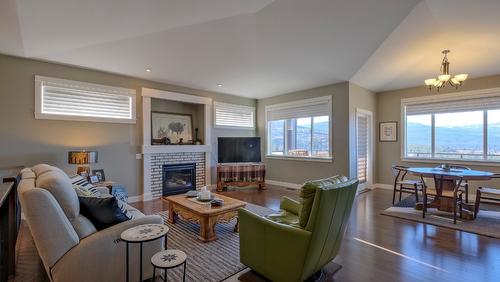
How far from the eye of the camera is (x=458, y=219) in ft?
13.2

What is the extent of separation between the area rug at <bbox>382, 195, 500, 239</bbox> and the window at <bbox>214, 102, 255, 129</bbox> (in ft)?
14.1

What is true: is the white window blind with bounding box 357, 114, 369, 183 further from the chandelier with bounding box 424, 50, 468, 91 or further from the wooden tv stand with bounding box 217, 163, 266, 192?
the wooden tv stand with bounding box 217, 163, 266, 192

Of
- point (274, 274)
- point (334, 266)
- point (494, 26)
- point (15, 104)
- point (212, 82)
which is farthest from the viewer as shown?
point (212, 82)

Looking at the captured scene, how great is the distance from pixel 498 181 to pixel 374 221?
330 centimetres

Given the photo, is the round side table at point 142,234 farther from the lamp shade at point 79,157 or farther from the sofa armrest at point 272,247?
the lamp shade at point 79,157

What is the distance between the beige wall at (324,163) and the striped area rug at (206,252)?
3.01 m

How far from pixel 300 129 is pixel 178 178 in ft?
11.3

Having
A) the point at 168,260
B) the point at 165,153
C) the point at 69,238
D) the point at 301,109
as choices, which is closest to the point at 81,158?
the point at 165,153

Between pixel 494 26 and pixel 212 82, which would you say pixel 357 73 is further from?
pixel 212 82

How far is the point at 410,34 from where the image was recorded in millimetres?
4086

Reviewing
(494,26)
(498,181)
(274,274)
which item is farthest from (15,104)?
(498,181)

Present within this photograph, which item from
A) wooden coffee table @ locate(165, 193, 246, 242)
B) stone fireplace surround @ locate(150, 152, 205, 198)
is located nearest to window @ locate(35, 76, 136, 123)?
stone fireplace surround @ locate(150, 152, 205, 198)

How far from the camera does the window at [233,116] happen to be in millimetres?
6703

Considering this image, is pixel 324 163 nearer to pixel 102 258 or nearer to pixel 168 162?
pixel 168 162
